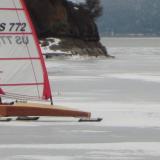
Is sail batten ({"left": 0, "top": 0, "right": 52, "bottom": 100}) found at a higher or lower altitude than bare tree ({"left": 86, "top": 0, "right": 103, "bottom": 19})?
higher

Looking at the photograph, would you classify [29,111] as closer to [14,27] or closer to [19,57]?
[19,57]

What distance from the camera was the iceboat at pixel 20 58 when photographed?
15938mm

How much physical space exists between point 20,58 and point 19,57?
38 millimetres

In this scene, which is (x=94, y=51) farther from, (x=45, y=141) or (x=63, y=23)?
(x=45, y=141)

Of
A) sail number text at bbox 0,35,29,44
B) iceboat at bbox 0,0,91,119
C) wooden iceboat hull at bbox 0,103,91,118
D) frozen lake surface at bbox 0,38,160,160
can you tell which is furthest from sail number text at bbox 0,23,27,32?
frozen lake surface at bbox 0,38,160,160

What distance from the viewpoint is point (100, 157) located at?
11781 millimetres

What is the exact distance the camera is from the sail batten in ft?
52.3

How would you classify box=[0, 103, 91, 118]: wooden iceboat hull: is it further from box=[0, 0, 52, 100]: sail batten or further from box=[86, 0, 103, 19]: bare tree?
box=[86, 0, 103, 19]: bare tree

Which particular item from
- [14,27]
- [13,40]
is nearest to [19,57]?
[13,40]

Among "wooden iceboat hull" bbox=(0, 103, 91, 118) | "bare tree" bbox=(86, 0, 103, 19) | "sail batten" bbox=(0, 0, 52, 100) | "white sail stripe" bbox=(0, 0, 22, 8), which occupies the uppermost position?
"white sail stripe" bbox=(0, 0, 22, 8)

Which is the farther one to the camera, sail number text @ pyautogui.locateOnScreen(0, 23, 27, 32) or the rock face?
the rock face

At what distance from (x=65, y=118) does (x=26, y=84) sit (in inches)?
75.4

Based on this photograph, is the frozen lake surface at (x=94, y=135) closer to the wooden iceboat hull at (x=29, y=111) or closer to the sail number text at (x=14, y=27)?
the wooden iceboat hull at (x=29, y=111)

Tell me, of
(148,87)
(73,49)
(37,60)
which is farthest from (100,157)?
(73,49)
